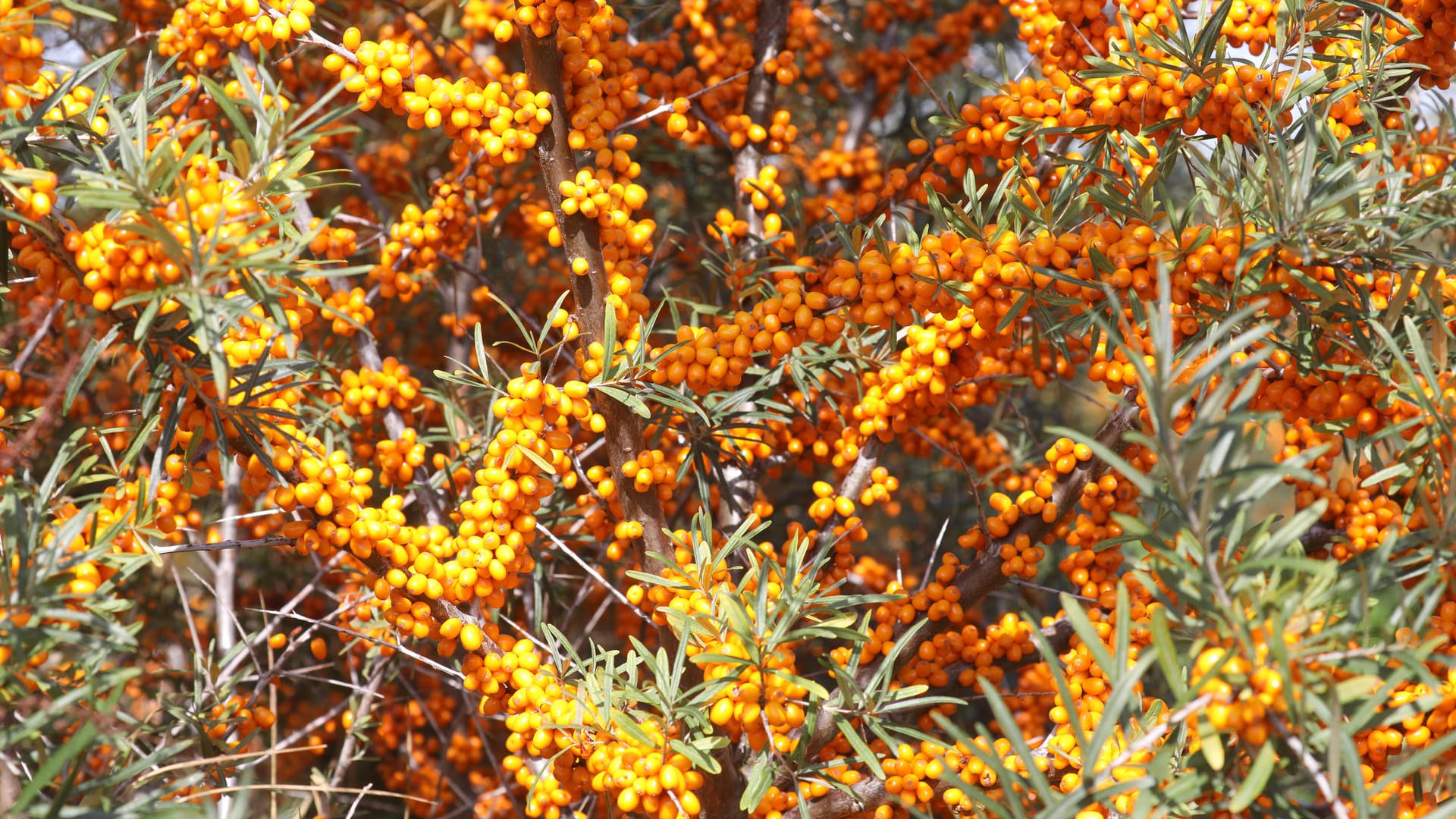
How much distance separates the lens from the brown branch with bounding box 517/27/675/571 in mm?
1518

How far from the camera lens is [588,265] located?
156cm

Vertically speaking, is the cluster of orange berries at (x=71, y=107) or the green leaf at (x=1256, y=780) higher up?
the cluster of orange berries at (x=71, y=107)

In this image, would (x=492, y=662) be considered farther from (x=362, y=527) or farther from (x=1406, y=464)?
(x=1406, y=464)

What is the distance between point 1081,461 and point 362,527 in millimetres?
1154

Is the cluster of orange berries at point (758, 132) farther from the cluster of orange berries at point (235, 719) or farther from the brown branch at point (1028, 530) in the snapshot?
the cluster of orange berries at point (235, 719)

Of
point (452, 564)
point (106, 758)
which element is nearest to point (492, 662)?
point (452, 564)

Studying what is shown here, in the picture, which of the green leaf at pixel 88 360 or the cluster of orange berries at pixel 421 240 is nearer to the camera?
the green leaf at pixel 88 360

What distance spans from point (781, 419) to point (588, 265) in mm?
412

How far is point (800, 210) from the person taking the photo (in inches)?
78.5

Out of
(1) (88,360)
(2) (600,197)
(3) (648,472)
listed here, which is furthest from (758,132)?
(1) (88,360)

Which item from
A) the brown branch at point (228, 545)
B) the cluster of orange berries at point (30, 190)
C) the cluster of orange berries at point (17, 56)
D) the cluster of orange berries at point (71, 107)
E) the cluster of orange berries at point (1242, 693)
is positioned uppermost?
the cluster of orange berries at point (17, 56)

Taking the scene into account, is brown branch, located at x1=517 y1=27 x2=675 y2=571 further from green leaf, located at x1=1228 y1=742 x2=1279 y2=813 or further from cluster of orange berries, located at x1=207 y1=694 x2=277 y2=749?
green leaf, located at x1=1228 y1=742 x2=1279 y2=813

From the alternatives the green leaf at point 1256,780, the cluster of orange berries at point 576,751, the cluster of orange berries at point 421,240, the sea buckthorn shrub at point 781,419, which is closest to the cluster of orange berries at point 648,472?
the sea buckthorn shrub at point 781,419

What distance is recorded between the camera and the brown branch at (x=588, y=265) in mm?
1518
